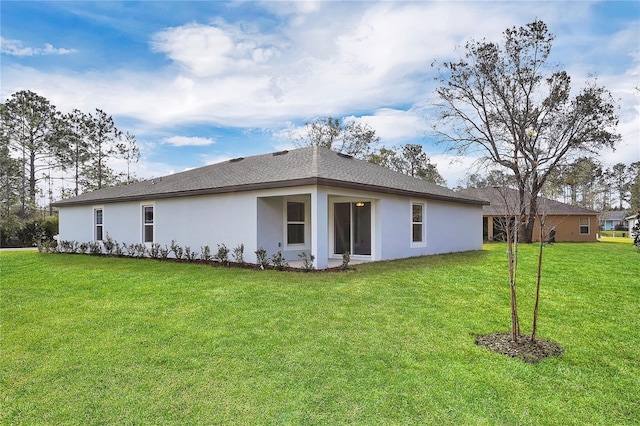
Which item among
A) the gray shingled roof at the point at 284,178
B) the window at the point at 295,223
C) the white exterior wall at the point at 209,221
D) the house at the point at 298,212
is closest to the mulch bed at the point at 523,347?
the house at the point at 298,212

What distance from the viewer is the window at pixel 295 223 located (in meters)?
12.2

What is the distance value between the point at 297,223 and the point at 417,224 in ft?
14.4

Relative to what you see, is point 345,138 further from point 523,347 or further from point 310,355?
point 310,355

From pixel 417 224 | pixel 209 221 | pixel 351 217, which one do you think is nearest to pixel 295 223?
pixel 351 217

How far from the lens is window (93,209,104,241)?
664 inches

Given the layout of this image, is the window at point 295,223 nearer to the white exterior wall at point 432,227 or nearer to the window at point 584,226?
the white exterior wall at point 432,227

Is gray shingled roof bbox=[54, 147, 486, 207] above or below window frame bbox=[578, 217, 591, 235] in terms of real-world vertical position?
above

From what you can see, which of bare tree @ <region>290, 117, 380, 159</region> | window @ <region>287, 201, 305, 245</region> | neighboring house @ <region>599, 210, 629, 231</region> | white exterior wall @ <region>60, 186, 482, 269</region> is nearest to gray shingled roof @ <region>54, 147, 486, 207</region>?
white exterior wall @ <region>60, 186, 482, 269</region>

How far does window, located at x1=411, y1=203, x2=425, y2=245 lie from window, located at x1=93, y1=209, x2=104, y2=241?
13498mm

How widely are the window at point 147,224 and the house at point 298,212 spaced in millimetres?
39

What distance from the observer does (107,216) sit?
16328 millimetres

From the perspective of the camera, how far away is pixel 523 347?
173 inches

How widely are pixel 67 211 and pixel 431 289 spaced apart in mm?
18658

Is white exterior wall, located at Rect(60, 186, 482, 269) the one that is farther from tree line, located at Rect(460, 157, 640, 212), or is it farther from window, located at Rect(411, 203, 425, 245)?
tree line, located at Rect(460, 157, 640, 212)
